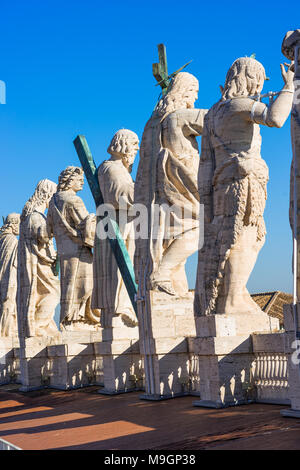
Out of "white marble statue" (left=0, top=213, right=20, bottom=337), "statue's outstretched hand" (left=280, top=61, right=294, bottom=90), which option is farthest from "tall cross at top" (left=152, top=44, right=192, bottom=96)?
"white marble statue" (left=0, top=213, right=20, bottom=337)

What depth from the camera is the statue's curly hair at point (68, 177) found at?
15.4 metres

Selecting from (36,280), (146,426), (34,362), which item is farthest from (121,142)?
(146,426)

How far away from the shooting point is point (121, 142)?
43.0 feet

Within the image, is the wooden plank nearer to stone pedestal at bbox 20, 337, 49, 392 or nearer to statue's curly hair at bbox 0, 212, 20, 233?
stone pedestal at bbox 20, 337, 49, 392

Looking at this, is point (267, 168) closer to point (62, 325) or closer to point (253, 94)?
point (253, 94)

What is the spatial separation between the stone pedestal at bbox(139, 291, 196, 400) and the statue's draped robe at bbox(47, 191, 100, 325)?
4.81 m

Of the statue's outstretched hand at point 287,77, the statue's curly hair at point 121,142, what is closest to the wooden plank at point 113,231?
the statue's curly hair at point 121,142

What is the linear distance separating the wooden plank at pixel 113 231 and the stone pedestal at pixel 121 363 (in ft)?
2.03

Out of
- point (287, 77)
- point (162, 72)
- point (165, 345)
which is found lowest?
point (165, 345)

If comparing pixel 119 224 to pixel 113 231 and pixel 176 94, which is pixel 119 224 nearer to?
pixel 113 231

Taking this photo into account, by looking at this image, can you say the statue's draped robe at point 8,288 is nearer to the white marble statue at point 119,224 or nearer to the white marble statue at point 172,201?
the white marble statue at point 119,224

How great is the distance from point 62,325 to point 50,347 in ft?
1.97

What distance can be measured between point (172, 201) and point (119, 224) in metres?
2.32
